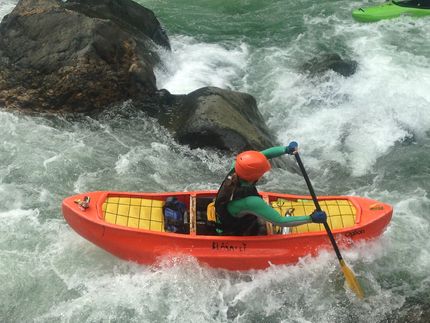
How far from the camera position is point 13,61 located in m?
8.56

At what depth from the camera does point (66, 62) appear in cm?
817

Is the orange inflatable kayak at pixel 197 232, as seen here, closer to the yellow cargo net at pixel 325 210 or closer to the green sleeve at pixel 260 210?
the yellow cargo net at pixel 325 210

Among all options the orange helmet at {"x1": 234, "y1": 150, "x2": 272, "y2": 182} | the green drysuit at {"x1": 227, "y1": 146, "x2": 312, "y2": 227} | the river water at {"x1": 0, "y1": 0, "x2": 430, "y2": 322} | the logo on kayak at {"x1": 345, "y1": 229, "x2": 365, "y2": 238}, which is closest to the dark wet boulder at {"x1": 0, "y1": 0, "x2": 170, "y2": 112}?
the river water at {"x1": 0, "y1": 0, "x2": 430, "y2": 322}

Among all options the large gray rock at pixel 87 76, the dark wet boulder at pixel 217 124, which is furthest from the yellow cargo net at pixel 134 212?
the large gray rock at pixel 87 76

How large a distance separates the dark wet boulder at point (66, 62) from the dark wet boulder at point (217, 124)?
46.9 inches

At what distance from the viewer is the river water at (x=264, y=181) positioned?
5402 mm

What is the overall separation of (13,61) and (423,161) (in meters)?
7.19

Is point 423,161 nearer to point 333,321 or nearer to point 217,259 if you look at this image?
point 333,321

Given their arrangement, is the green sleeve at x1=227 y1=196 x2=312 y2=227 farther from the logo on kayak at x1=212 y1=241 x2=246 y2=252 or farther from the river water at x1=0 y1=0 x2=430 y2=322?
the river water at x1=0 y1=0 x2=430 y2=322

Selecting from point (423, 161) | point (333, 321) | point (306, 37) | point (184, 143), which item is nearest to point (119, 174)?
point (184, 143)

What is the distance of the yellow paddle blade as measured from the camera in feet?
17.4

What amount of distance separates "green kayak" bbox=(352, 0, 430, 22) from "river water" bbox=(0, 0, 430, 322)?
0.20 meters

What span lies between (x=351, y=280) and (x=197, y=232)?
5.86 feet

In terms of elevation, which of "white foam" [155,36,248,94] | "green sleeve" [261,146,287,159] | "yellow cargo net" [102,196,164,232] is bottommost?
"white foam" [155,36,248,94]
